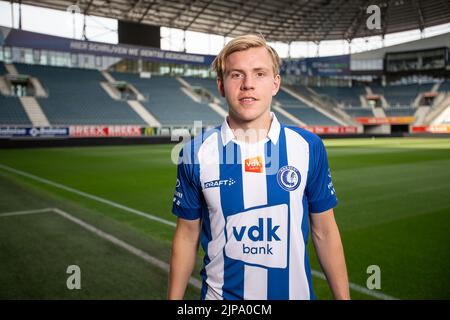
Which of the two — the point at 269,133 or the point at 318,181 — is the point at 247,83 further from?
the point at 318,181

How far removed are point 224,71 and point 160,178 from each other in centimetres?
1042

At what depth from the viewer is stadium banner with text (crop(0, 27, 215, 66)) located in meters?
31.1

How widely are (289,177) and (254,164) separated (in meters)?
0.19

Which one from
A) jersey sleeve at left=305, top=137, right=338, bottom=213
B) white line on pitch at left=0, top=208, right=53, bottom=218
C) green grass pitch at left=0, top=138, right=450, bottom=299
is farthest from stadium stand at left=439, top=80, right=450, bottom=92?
jersey sleeve at left=305, top=137, right=338, bottom=213

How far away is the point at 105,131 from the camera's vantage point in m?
30.6

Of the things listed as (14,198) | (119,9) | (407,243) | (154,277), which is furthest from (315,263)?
(119,9)

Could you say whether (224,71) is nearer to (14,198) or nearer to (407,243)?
(407,243)

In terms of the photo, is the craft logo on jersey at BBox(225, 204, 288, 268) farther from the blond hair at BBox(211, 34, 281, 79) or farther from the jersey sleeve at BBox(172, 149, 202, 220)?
the blond hair at BBox(211, 34, 281, 79)

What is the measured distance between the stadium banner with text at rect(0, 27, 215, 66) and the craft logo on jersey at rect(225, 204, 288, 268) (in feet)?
117

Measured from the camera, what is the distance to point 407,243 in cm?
549

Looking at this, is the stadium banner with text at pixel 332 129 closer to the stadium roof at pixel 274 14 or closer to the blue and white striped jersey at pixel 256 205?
the stadium roof at pixel 274 14

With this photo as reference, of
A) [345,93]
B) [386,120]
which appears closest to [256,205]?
[386,120]

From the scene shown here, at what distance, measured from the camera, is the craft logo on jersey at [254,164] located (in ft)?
6.22

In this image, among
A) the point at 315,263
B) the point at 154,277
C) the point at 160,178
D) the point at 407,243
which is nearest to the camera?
the point at 154,277
